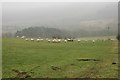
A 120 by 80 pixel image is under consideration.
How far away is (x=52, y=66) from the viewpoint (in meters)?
35.0

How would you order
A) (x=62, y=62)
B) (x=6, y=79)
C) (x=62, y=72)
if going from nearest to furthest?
(x=6, y=79) < (x=62, y=72) < (x=62, y=62)

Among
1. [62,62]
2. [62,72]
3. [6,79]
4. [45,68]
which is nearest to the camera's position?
[6,79]

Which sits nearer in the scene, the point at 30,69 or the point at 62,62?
the point at 30,69

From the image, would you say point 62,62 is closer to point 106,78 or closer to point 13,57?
point 13,57

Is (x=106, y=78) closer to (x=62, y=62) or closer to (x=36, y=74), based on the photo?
(x=36, y=74)

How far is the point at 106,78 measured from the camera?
29.4 meters

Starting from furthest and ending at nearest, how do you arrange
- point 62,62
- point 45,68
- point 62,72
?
1. point 62,62
2. point 45,68
3. point 62,72

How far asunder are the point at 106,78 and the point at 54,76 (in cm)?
478

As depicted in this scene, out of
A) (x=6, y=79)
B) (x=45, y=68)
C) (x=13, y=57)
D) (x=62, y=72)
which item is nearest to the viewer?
A: (x=6, y=79)

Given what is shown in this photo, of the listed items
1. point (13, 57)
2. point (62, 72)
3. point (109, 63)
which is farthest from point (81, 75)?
point (13, 57)

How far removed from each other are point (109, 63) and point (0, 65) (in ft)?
42.7

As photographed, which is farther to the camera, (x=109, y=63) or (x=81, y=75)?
(x=109, y=63)

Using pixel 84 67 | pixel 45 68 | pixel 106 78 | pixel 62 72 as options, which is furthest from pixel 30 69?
pixel 106 78

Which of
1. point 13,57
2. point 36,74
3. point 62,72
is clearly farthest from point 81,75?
point 13,57
